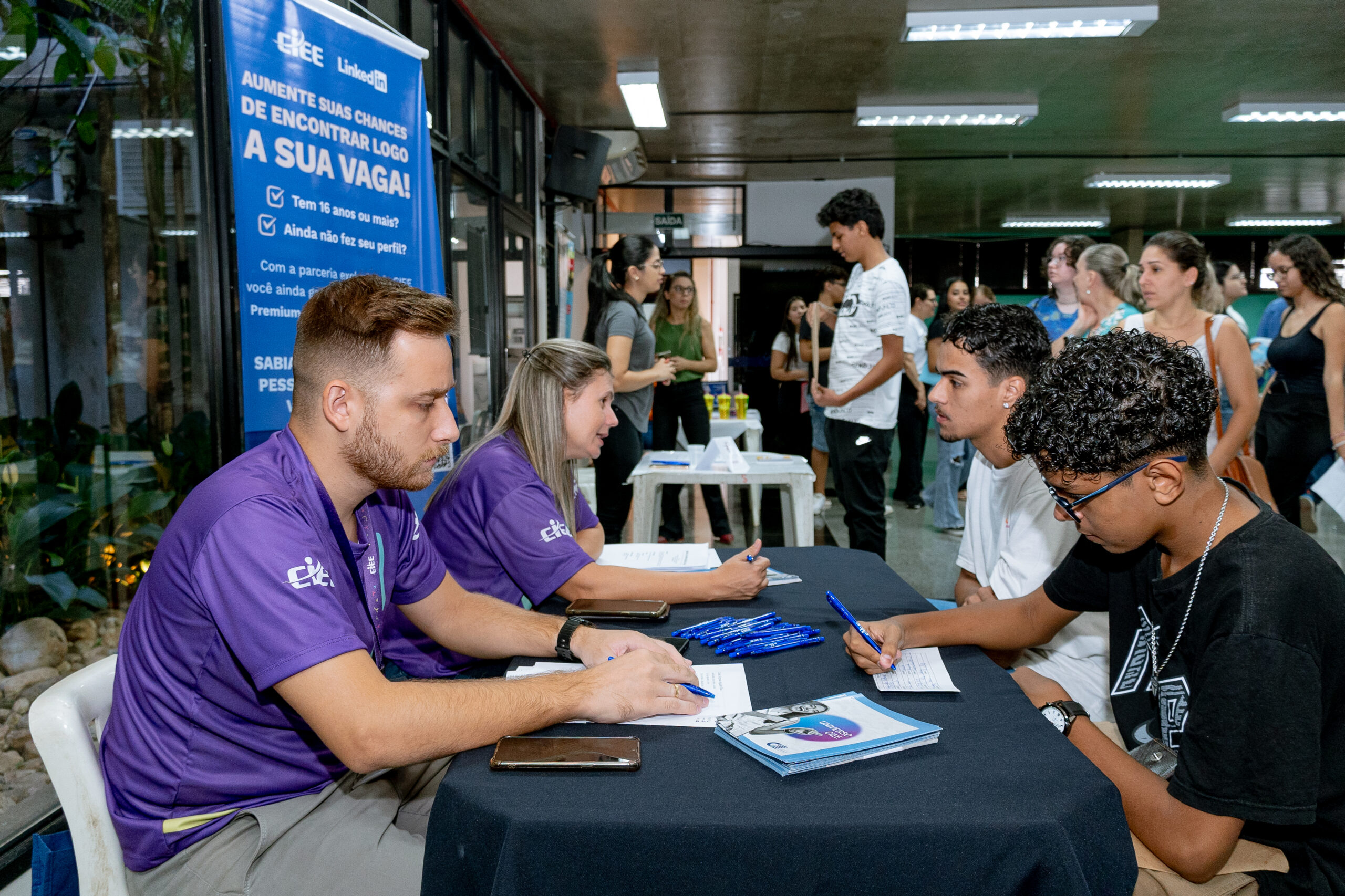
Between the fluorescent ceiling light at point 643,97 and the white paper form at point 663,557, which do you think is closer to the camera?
the white paper form at point 663,557

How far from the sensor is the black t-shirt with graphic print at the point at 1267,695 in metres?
1.01

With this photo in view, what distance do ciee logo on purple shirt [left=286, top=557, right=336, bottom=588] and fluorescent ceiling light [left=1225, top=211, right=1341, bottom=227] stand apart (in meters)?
15.5

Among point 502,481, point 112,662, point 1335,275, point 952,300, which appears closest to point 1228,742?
point 502,481

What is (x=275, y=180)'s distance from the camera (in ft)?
7.75

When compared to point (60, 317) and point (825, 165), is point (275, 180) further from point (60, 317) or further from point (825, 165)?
point (825, 165)

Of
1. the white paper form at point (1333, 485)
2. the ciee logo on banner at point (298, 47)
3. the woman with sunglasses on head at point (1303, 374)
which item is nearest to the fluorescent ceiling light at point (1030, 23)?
the woman with sunglasses on head at point (1303, 374)

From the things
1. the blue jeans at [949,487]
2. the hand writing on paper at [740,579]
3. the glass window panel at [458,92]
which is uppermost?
the glass window panel at [458,92]

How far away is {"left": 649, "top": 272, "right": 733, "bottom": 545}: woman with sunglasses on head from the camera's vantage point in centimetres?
504

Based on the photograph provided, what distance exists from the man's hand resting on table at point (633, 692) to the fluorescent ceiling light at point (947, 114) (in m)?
6.40

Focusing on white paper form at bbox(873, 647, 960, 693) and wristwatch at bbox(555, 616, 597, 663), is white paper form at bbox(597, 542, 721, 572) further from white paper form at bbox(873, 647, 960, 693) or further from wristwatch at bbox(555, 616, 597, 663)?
white paper form at bbox(873, 647, 960, 693)

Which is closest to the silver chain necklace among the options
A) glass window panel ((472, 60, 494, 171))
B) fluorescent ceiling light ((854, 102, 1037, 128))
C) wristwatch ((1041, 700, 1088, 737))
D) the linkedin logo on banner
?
wristwatch ((1041, 700, 1088, 737))

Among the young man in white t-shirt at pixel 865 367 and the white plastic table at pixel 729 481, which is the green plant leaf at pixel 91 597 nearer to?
the white plastic table at pixel 729 481

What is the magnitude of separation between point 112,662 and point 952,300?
7075mm

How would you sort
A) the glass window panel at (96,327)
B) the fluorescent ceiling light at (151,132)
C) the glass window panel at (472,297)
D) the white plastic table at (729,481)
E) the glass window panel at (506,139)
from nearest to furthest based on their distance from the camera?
the glass window panel at (96,327)
the fluorescent ceiling light at (151,132)
the white plastic table at (729,481)
the glass window panel at (472,297)
the glass window panel at (506,139)
